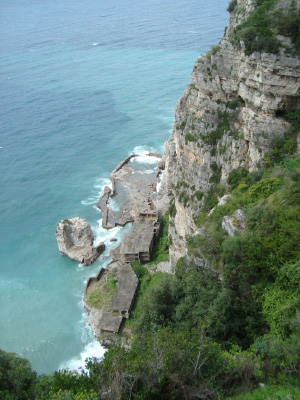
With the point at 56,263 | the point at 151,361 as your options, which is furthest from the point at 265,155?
the point at 56,263

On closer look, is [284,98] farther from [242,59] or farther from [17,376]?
[17,376]

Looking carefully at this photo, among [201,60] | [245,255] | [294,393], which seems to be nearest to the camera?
[294,393]

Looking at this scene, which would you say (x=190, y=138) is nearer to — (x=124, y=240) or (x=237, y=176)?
(x=237, y=176)

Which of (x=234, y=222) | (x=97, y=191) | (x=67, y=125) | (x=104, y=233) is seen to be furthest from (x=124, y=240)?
(x=67, y=125)

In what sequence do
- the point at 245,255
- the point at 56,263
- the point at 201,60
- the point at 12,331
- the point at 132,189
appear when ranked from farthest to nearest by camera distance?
1. the point at 132,189
2. the point at 56,263
3. the point at 12,331
4. the point at 201,60
5. the point at 245,255

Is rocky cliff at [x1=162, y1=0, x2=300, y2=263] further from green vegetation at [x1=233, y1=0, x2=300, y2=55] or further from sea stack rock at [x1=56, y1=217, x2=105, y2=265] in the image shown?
sea stack rock at [x1=56, y1=217, x2=105, y2=265]

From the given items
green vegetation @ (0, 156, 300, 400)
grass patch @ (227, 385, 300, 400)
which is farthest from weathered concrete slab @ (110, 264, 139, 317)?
grass patch @ (227, 385, 300, 400)

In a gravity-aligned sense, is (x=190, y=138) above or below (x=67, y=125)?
above
